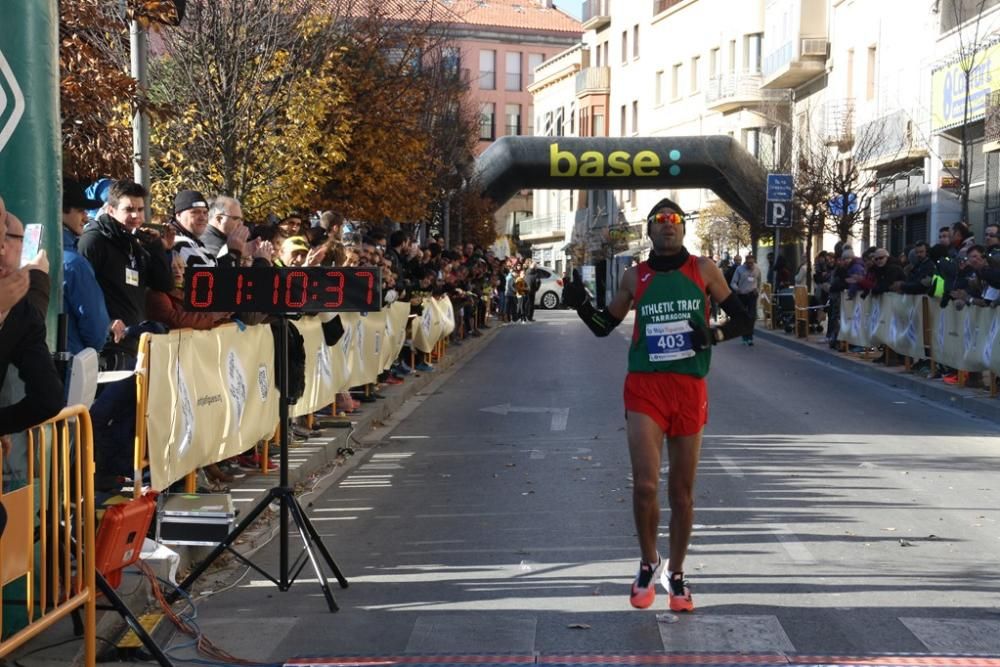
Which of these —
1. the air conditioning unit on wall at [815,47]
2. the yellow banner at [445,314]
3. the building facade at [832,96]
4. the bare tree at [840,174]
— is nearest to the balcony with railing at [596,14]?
the building facade at [832,96]

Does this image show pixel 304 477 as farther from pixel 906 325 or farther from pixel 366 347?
pixel 906 325

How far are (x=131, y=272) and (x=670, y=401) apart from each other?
160 inches

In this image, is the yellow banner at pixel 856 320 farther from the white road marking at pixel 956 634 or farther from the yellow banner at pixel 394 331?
the white road marking at pixel 956 634

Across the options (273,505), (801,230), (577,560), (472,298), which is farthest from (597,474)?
(801,230)

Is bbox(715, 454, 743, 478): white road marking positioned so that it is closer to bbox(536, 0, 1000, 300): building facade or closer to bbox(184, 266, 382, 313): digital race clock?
bbox(536, 0, 1000, 300): building facade

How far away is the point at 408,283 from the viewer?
69.5 ft

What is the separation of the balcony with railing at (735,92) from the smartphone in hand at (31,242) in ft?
157

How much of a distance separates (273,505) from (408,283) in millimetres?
11161

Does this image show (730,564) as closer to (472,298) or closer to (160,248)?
(160,248)

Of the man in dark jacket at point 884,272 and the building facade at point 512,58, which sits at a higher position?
the building facade at point 512,58

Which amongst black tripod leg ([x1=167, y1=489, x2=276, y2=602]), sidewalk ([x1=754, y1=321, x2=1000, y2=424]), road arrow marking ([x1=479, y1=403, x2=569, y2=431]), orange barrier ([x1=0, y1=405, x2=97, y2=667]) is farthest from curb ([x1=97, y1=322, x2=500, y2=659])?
sidewalk ([x1=754, y1=321, x2=1000, y2=424])

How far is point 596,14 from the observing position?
80.4 metres

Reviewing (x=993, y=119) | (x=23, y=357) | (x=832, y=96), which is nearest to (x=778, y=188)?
(x=993, y=119)

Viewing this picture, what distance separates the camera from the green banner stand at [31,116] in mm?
6512
